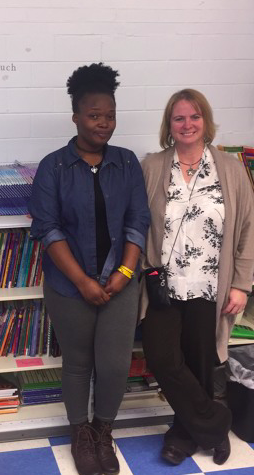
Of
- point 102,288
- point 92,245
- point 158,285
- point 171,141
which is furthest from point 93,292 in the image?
point 171,141

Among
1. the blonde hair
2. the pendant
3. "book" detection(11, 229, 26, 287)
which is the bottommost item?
"book" detection(11, 229, 26, 287)

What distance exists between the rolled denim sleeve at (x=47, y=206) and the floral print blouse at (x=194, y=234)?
0.44m

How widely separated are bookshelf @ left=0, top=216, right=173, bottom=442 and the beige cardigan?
507 millimetres

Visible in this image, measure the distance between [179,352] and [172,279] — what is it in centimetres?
30

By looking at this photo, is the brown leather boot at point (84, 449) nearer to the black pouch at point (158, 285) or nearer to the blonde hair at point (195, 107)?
the black pouch at point (158, 285)

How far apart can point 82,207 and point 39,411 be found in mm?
1055

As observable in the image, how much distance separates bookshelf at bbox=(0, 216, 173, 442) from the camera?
307cm

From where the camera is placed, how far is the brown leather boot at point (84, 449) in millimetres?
2826

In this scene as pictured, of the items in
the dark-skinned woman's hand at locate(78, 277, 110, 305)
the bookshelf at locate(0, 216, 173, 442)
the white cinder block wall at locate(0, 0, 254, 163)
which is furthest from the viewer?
the white cinder block wall at locate(0, 0, 254, 163)

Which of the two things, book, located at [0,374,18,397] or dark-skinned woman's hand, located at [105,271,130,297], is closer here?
dark-skinned woman's hand, located at [105,271,130,297]

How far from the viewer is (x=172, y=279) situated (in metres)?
2.86

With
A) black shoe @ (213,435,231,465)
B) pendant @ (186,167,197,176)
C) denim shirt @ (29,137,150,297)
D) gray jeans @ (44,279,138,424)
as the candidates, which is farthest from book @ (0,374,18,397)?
pendant @ (186,167,197,176)

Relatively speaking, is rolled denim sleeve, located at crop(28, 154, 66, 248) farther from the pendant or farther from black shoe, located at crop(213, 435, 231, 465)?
black shoe, located at crop(213, 435, 231, 465)

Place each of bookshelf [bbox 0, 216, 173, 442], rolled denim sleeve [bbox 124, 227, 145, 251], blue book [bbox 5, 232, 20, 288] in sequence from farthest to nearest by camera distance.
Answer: blue book [bbox 5, 232, 20, 288]
bookshelf [bbox 0, 216, 173, 442]
rolled denim sleeve [bbox 124, 227, 145, 251]
